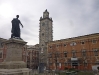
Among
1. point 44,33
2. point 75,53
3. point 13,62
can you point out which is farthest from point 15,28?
point 44,33

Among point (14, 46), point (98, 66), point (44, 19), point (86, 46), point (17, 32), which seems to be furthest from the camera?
point (44, 19)

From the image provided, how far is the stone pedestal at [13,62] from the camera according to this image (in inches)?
384

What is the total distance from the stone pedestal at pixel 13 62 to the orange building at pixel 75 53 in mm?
27236

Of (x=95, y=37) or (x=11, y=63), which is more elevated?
(x=95, y=37)

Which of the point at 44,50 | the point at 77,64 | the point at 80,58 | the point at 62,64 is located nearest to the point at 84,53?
the point at 80,58

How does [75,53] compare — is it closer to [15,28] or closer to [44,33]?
[44,33]

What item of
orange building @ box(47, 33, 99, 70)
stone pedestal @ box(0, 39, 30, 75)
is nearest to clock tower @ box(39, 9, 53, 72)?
orange building @ box(47, 33, 99, 70)

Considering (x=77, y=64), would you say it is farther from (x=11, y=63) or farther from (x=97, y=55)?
(x=11, y=63)

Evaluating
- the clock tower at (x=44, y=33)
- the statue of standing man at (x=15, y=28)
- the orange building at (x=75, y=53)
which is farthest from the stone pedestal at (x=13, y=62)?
the clock tower at (x=44, y=33)

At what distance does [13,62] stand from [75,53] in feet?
96.0

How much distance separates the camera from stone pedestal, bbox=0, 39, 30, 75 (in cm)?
975

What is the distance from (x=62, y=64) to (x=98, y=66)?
38.7ft

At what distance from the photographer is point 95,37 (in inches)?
1325

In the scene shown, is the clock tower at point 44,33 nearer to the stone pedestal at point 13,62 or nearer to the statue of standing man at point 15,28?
the statue of standing man at point 15,28
